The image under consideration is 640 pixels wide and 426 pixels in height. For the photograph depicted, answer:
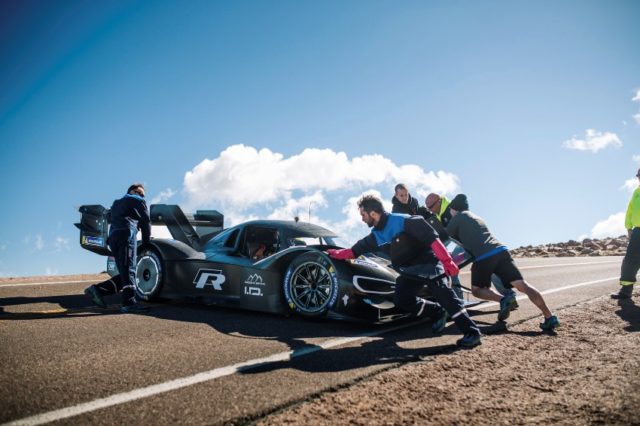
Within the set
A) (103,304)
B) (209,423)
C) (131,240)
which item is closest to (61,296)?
(103,304)

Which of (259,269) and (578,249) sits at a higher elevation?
(259,269)

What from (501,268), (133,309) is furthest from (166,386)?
(501,268)

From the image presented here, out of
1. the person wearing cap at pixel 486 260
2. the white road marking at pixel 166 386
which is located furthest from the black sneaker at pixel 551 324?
the white road marking at pixel 166 386

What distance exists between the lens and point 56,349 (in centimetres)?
343

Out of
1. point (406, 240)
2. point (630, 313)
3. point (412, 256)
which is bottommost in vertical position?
point (630, 313)

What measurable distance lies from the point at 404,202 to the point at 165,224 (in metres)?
4.25

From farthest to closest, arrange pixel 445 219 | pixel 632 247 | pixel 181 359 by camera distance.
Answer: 1. pixel 632 247
2. pixel 445 219
3. pixel 181 359

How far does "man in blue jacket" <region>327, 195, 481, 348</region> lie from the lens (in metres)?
3.90

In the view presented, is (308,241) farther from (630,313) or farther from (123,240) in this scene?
(630,313)

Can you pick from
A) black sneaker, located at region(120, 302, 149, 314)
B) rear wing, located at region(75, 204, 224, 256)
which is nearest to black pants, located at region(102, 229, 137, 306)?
black sneaker, located at region(120, 302, 149, 314)

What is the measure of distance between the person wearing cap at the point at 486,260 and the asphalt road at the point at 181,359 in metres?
0.32

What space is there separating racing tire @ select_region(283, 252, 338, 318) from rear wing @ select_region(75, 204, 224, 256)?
245 centimetres

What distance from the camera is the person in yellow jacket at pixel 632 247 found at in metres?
6.91

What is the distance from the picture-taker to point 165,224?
708 cm
